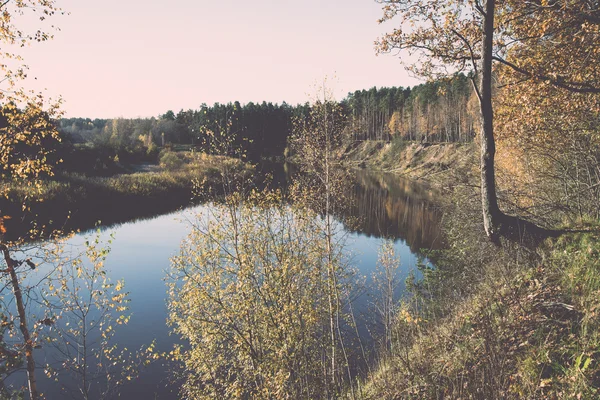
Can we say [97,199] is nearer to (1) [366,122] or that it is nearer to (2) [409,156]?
(2) [409,156]

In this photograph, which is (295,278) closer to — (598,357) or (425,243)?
(598,357)

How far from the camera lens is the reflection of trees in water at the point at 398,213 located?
113ft

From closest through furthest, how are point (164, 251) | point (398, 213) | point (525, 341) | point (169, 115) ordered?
point (525, 341), point (164, 251), point (398, 213), point (169, 115)

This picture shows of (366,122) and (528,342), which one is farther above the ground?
(366,122)

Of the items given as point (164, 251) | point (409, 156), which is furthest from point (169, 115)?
point (164, 251)

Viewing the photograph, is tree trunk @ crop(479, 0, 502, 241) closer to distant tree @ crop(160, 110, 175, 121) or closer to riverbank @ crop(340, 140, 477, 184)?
riverbank @ crop(340, 140, 477, 184)

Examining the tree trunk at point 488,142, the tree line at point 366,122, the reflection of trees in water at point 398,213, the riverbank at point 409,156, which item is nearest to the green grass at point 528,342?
the tree trunk at point 488,142

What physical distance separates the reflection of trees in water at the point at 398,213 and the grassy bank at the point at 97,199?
48.7ft

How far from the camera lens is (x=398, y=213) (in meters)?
44.2

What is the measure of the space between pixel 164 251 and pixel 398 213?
27522 millimetres

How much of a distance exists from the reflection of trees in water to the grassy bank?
1484 cm

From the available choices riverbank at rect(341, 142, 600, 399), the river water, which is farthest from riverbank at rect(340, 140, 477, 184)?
riverbank at rect(341, 142, 600, 399)

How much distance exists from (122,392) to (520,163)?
74.6 ft

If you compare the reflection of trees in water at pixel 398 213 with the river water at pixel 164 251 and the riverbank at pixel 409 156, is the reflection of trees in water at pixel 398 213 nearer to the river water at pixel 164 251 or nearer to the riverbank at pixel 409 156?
the river water at pixel 164 251
